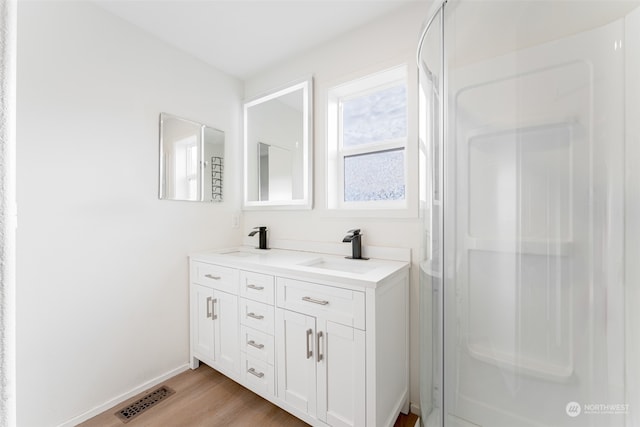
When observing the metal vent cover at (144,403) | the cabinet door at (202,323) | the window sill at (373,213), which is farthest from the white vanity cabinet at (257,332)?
the window sill at (373,213)

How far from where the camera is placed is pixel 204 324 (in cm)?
190

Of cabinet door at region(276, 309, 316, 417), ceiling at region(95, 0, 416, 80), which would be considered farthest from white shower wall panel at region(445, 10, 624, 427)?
ceiling at region(95, 0, 416, 80)

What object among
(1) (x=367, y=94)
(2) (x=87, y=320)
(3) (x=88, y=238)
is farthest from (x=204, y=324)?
(1) (x=367, y=94)

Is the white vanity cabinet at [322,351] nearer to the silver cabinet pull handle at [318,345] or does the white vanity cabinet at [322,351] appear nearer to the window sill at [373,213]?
the silver cabinet pull handle at [318,345]

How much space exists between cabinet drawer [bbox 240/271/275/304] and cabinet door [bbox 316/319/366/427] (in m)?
0.35

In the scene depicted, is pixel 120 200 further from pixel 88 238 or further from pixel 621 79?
pixel 621 79

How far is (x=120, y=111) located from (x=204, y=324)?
1488mm

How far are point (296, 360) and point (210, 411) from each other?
2.11 feet

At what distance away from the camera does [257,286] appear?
1.59m

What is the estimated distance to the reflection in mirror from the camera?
190cm

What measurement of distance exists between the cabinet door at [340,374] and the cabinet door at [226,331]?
62cm

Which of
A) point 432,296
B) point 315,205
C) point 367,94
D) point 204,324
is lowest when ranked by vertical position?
point 204,324

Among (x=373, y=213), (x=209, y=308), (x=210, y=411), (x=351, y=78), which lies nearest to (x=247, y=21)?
(x=351, y=78)

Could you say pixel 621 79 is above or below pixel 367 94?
below
